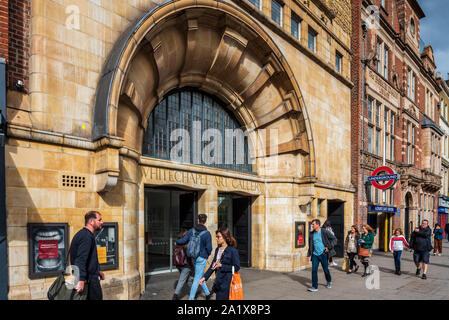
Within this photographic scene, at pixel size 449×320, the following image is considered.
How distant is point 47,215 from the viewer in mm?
5926

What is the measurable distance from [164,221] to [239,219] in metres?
3.18

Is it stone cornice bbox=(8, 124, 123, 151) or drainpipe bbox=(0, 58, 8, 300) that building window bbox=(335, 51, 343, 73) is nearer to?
stone cornice bbox=(8, 124, 123, 151)

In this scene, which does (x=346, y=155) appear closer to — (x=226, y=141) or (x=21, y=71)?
(x=226, y=141)

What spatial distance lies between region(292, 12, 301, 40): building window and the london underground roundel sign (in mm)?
7787

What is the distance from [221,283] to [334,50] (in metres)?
13.3

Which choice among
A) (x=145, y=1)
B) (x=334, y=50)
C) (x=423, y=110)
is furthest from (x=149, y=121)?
(x=423, y=110)

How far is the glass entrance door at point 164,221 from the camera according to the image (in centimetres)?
1022

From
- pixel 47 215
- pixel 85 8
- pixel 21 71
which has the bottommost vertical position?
pixel 47 215

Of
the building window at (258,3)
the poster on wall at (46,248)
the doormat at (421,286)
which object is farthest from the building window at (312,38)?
the poster on wall at (46,248)

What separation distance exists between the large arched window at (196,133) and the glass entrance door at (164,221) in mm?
1257

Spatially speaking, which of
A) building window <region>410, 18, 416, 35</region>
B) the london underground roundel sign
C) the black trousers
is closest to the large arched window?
the black trousers

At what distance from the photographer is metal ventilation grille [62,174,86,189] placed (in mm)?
6234

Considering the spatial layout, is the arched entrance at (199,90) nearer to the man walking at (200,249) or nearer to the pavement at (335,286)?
the pavement at (335,286)

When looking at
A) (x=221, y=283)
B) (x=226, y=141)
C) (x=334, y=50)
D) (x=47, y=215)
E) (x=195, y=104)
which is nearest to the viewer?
(x=221, y=283)
